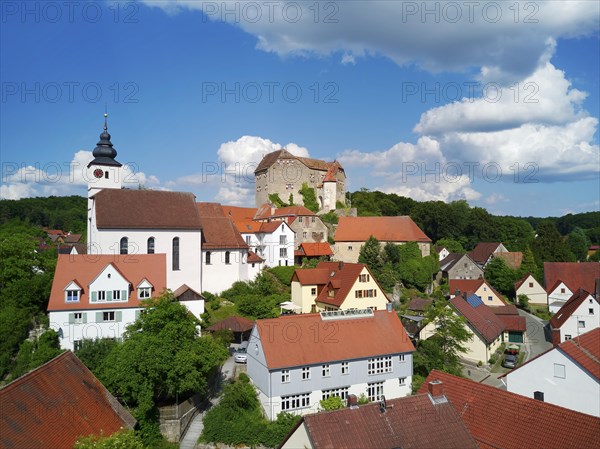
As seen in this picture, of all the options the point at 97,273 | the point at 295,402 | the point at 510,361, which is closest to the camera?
the point at 295,402

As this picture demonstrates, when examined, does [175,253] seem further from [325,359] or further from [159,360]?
[325,359]

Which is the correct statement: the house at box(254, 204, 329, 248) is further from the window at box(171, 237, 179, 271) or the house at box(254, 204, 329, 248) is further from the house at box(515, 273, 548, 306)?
the house at box(515, 273, 548, 306)

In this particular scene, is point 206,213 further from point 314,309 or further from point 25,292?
point 25,292

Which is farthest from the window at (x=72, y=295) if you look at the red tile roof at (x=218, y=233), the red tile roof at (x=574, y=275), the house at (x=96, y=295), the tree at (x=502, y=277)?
the tree at (x=502, y=277)

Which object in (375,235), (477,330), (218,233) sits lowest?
(477,330)

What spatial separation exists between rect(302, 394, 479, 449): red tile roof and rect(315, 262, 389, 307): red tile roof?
21.3 meters

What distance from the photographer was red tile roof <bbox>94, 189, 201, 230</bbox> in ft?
125

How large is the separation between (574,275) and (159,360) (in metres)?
50.2

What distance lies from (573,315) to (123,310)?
3815 centimetres

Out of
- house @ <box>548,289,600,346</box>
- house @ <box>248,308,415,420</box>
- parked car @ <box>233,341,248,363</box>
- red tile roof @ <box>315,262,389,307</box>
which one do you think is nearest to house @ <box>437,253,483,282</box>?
house @ <box>548,289,600,346</box>

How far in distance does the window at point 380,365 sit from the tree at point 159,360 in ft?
30.3

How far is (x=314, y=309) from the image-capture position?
42.0 metres

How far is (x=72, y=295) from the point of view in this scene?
29.2 meters

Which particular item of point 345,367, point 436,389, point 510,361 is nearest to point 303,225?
point 510,361
